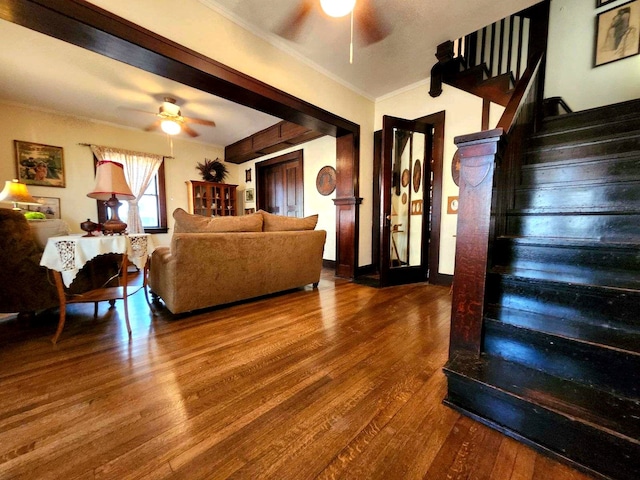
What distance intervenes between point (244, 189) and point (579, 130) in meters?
5.97

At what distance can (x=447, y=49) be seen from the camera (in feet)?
8.87

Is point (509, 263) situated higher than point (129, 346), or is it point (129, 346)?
point (509, 263)

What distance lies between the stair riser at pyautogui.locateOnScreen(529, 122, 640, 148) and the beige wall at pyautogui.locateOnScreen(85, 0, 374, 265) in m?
2.07

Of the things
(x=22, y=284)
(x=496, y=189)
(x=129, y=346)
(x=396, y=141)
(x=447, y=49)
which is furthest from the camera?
(x=396, y=141)

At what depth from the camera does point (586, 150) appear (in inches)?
72.6

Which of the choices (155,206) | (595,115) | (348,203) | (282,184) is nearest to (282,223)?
(348,203)

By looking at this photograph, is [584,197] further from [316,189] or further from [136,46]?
[316,189]

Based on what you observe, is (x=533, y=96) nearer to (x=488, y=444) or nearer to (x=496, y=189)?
(x=496, y=189)

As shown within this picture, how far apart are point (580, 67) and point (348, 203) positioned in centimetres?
295

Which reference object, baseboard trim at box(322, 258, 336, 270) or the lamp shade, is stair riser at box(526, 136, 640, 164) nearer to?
baseboard trim at box(322, 258, 336, 270)

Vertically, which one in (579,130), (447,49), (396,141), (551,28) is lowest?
(579,130)

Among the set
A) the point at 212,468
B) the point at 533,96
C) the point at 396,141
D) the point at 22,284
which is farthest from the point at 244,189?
Result: the point at 212,468

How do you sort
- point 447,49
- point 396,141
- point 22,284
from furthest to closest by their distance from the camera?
point 396,141, point 447,49, point 22,284

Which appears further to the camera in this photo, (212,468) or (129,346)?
(129,346)
